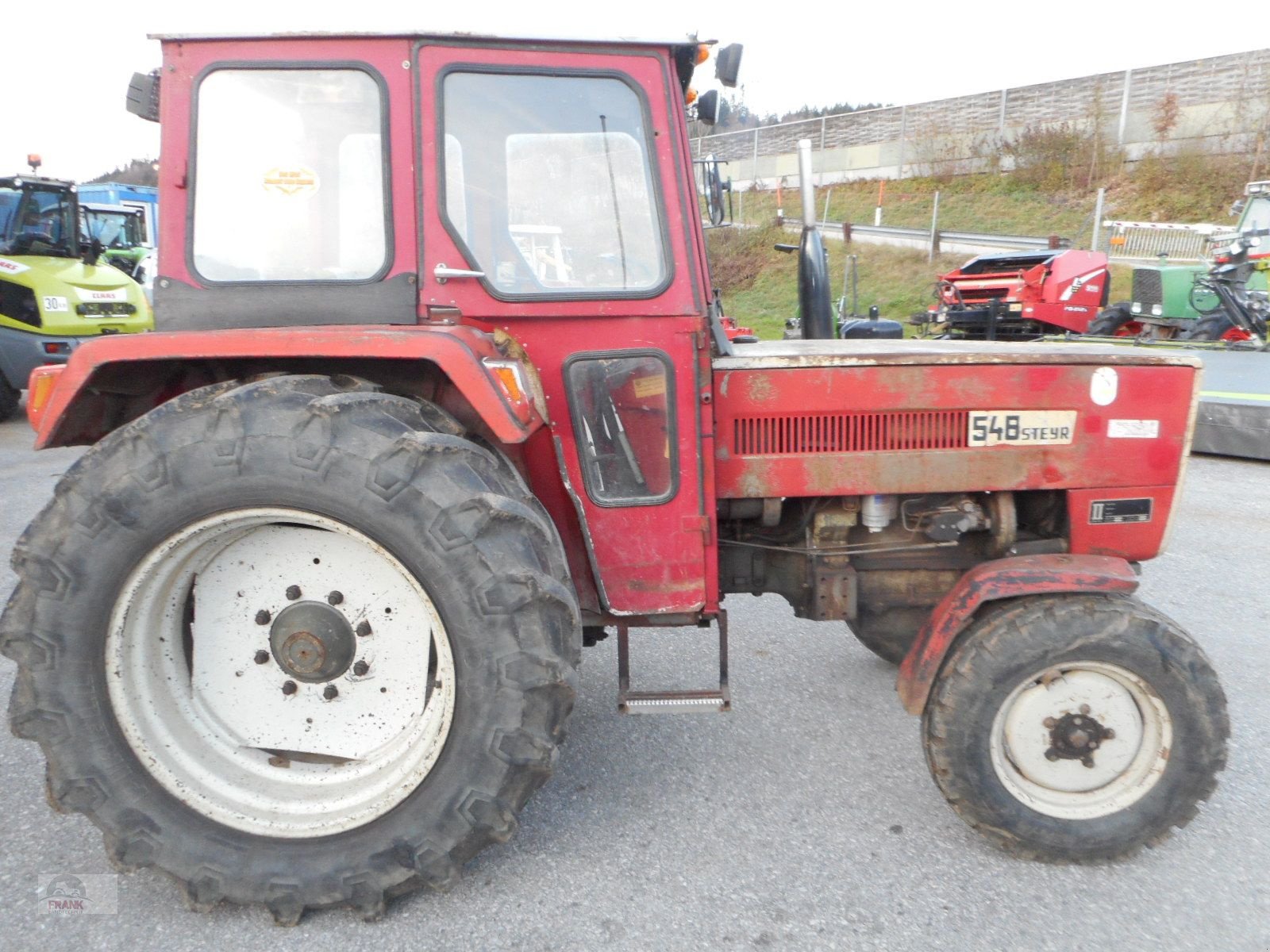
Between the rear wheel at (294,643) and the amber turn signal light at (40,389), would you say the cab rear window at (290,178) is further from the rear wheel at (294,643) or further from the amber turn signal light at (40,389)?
the amber turn signal light at (40,389)

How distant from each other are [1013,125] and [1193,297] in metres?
16.5

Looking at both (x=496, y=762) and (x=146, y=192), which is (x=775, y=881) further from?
(x=146, y=192)

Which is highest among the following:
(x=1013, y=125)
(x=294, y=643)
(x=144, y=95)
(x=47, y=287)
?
(x=1013, y=125)

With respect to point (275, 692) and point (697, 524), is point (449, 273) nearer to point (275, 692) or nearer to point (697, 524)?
point (697, 524)

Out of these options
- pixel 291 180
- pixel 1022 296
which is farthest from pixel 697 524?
pixel 1022 296

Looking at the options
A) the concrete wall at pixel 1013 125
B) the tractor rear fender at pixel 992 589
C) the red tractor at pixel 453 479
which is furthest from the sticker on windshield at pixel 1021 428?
the concrete wall at pixel 1013 125

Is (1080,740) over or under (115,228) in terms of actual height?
under

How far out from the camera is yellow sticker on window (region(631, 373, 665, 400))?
2.36 meters

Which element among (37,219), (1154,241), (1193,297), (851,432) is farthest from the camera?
(1154,241)

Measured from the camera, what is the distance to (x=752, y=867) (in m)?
2.37

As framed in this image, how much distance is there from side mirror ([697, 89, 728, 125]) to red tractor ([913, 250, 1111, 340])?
→ 10.2 m

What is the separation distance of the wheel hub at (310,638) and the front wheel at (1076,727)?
5.06 feet

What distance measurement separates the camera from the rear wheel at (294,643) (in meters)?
2.03

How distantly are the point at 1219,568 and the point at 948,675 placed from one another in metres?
3.17
